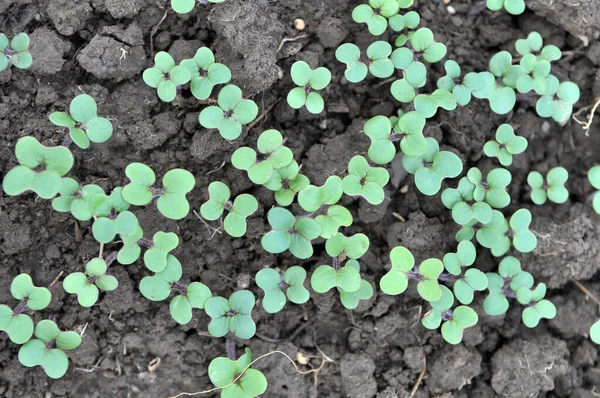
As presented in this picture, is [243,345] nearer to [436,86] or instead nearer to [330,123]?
[330,123]

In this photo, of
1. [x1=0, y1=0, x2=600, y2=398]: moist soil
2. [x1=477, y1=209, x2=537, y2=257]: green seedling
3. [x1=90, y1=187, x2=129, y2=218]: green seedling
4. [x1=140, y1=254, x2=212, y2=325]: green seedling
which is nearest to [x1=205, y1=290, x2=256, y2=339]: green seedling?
[x1=140, y1=254, x2=212, y2=325]: green seedling

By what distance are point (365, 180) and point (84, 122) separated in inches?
41.6

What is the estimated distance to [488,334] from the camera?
2.38 meters

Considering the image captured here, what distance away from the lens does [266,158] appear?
212cm

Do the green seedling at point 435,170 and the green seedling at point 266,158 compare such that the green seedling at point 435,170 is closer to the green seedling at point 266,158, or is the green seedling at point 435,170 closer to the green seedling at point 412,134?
the green seedling at point 412,134

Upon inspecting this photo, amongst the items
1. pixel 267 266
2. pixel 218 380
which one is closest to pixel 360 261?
pixel 267 266

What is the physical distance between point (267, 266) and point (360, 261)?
15.1 inches

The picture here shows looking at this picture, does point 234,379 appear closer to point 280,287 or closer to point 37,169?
point 280,287

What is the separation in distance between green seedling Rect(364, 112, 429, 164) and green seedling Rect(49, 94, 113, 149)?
0.97 meters

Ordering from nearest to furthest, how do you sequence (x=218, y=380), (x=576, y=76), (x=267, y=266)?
1. (x=218, y=380)
2. (x=267, y=266)
3. (x=576, y=76)

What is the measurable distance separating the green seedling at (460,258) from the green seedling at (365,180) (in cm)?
37

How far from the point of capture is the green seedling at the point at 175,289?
2.06 m

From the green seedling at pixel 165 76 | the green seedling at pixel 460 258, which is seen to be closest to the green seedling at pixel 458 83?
the green seedling at pixel 460 258

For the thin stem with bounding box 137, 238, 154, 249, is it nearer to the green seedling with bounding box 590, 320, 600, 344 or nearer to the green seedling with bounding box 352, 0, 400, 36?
the green seedling with bounding box 352, 0, 400, 36
